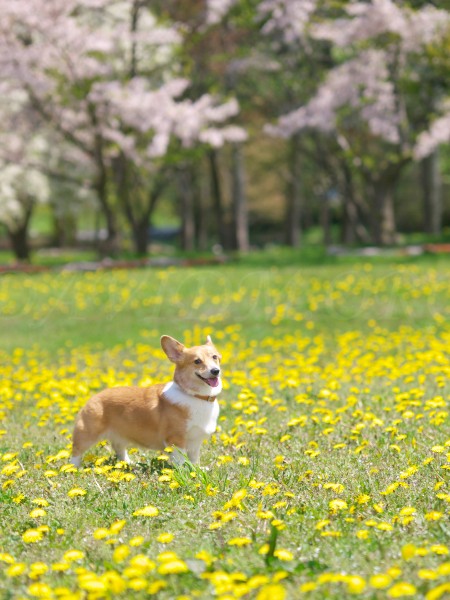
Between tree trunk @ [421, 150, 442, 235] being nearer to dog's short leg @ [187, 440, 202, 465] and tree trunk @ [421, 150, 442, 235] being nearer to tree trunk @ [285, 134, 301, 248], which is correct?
tree trunk @ [285, 134, 301, 248]

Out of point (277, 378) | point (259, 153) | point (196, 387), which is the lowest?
point (277, 378)

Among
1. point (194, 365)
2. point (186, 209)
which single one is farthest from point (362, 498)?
point (186, 209)

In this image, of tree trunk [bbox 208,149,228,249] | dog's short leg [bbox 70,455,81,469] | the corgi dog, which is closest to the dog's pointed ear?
the corgi dog

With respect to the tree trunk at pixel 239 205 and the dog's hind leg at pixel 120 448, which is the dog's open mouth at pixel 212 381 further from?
the tree trunk at pixel 239 205

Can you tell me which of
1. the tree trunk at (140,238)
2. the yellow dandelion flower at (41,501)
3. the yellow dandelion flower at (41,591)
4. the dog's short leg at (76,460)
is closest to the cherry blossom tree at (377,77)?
the tree trunk at (140,238)

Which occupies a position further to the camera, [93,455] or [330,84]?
[330,84]

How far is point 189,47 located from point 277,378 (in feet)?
69.7

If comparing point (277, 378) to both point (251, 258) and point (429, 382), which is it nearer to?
point (429, 382)

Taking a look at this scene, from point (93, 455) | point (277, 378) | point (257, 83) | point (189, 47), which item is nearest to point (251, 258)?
point (189, 47)

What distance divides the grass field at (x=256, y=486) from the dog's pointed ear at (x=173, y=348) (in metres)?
0.64

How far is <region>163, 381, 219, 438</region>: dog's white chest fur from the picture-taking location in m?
4.97

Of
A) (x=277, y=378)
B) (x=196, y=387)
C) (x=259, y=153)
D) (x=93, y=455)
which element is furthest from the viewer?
(x=259, y=153)

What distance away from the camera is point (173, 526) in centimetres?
405

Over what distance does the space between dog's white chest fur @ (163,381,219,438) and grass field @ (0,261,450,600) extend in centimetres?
24
